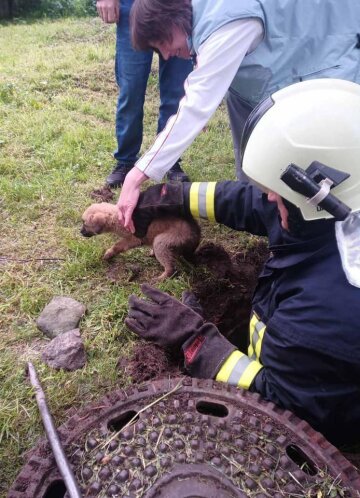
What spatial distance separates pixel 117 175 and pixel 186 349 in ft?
7.94

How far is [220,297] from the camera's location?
3.31 m

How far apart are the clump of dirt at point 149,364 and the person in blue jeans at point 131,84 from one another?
79.1 inches

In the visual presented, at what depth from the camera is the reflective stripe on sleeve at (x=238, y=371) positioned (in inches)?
91.7

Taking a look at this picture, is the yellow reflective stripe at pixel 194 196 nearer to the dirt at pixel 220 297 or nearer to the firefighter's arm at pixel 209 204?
the firefighter's arm at pixel 209 204

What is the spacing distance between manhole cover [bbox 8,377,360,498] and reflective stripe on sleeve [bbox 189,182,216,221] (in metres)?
1.30

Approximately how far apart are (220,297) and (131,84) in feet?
6.69

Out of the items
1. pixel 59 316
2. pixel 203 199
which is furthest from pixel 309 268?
pixel 59 316

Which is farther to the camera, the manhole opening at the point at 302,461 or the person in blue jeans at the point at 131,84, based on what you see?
the person in blue jeans at the point at 131,84

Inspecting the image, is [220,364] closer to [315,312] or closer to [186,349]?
[186,349]

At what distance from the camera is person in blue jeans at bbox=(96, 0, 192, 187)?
4.01 m

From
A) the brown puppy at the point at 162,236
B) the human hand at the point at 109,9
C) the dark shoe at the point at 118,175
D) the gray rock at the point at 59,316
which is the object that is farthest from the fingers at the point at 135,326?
the human hand at the point at 109,9

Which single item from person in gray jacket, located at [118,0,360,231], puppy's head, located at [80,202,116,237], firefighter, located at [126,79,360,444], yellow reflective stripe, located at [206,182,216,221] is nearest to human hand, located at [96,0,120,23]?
person in gray jacket, located at [118,0,360,231]

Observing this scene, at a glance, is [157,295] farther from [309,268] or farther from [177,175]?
[177,175]

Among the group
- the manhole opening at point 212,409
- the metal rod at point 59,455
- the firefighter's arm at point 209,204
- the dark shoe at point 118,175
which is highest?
the firefighter's arm at point 209,204
